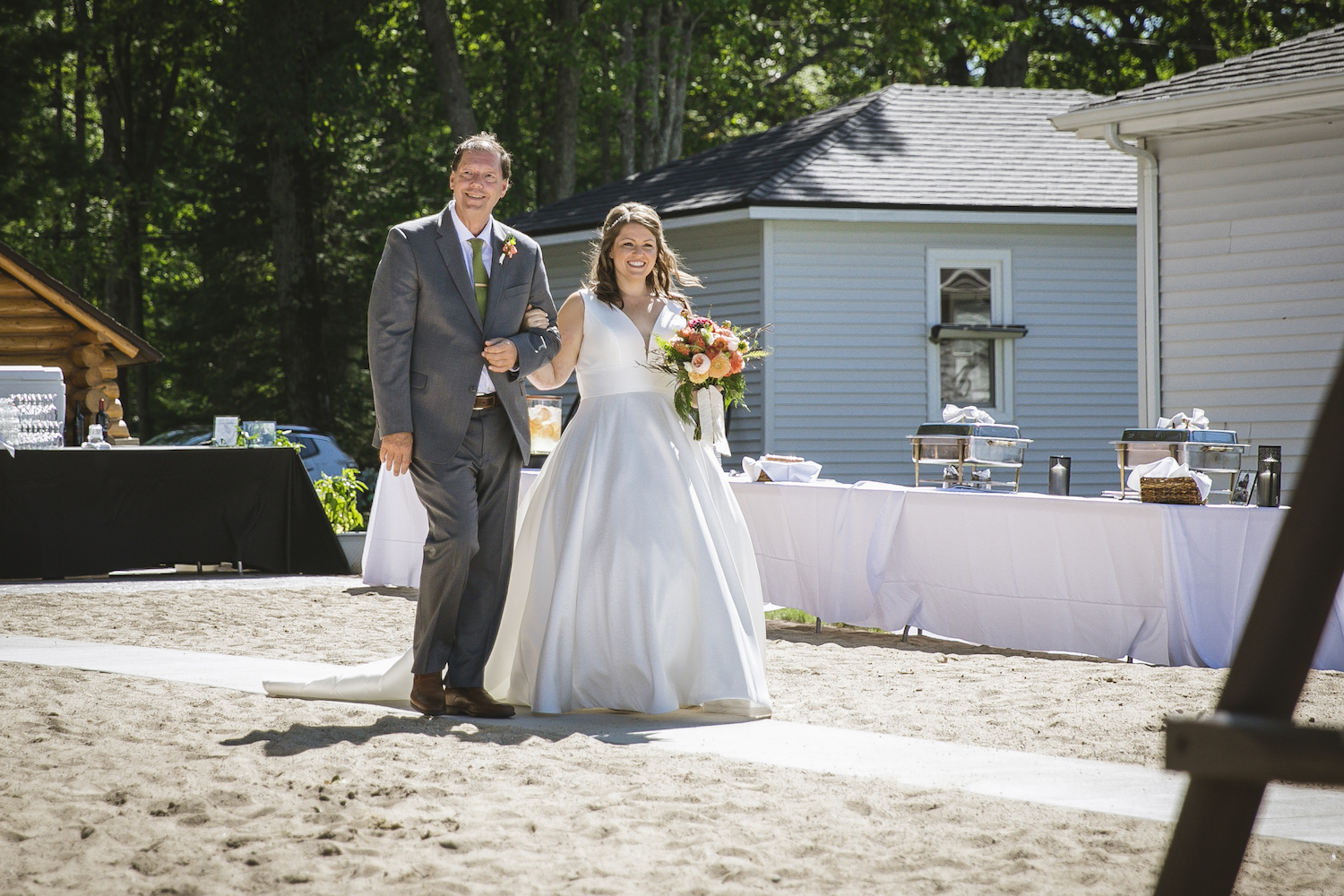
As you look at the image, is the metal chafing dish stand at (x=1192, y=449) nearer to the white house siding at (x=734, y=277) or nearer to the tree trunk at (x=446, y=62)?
the white house siding at (x=734, y=277)

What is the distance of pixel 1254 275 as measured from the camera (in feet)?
36.3

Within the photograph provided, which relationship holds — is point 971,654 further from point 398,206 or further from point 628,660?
point 398,206

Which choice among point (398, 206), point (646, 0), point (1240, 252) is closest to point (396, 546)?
Answer: point (1240, 252)

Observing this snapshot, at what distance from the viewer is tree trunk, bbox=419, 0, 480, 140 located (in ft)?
73.7

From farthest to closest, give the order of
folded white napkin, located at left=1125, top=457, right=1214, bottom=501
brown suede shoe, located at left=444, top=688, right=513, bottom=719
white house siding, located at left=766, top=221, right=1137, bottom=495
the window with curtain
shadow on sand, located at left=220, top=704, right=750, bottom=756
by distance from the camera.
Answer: the window with curtain < white house siding, located at left=766, top=221, right=1137, bottom=495 < folded white napkin, located at left=1125, top=457, right=1214, bottom=501 < brown suede shoe, located at left=444, top=688, right=513, bottom=719 < shadow on sand, located at left=220, top=704, right=750, bottom=756

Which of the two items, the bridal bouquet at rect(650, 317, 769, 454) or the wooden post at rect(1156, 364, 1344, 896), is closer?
the wooden post at rect(1156, 364, 1344, 896)

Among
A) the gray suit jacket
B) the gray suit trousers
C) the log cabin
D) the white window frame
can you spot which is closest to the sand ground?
the gray suit trousers

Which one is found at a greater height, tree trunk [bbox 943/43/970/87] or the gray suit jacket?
tree trunk [bbox 943/43/970/87]

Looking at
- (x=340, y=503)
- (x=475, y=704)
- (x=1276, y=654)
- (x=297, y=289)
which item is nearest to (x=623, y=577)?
(x=475, y=704)

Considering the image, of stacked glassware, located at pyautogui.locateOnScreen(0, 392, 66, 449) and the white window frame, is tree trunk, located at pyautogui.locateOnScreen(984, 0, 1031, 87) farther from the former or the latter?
stacked glassware, located at pyautogui.locateOnScreen(0, 392, 66, 449)

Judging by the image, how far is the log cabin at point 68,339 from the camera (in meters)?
13.4

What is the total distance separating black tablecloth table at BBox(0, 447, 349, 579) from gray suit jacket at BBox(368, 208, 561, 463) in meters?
6.09

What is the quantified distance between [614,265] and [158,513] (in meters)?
6.31

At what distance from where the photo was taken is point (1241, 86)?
10461 millimetres
